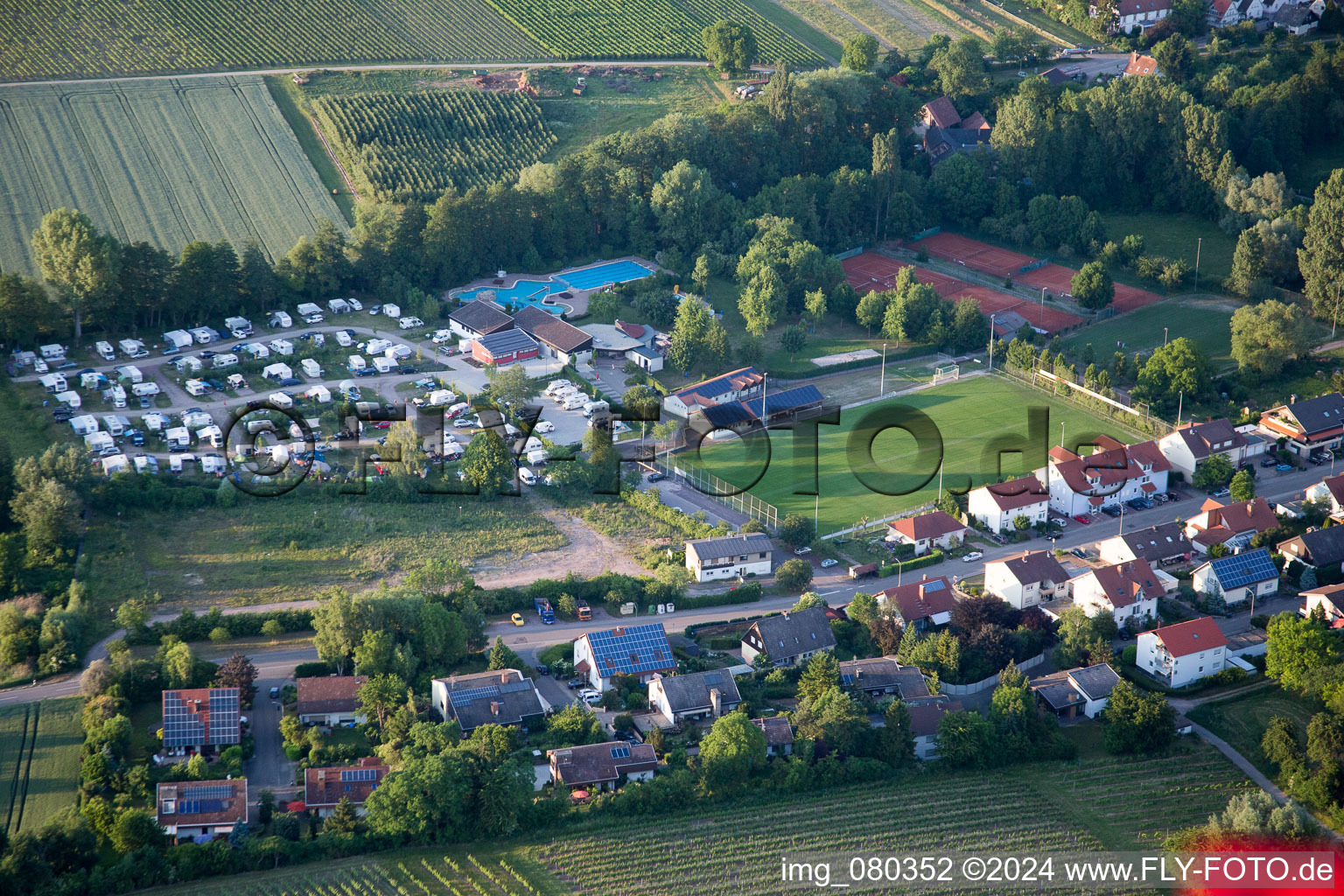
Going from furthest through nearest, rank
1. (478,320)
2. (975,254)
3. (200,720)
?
(975,254) → (478,320) → (200,720)

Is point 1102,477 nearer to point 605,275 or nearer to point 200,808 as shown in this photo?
point 605,275

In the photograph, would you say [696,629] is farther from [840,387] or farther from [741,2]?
[741,2]

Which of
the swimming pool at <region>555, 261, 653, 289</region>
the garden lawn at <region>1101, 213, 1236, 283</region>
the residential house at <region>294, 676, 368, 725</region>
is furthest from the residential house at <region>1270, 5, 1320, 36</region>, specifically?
the residential house at <region>294, 676, 368, 725</region>

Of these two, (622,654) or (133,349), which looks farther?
(133,349)

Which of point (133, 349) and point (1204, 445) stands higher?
point (133, 349)

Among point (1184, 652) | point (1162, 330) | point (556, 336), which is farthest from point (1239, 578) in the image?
point (556, 336)

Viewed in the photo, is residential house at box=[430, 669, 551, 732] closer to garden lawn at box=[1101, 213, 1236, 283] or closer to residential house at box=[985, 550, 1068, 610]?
residential house at box=[985, 550, 1068, 610]

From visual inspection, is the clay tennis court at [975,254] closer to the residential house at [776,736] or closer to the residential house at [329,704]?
the residential house at [776,736]
